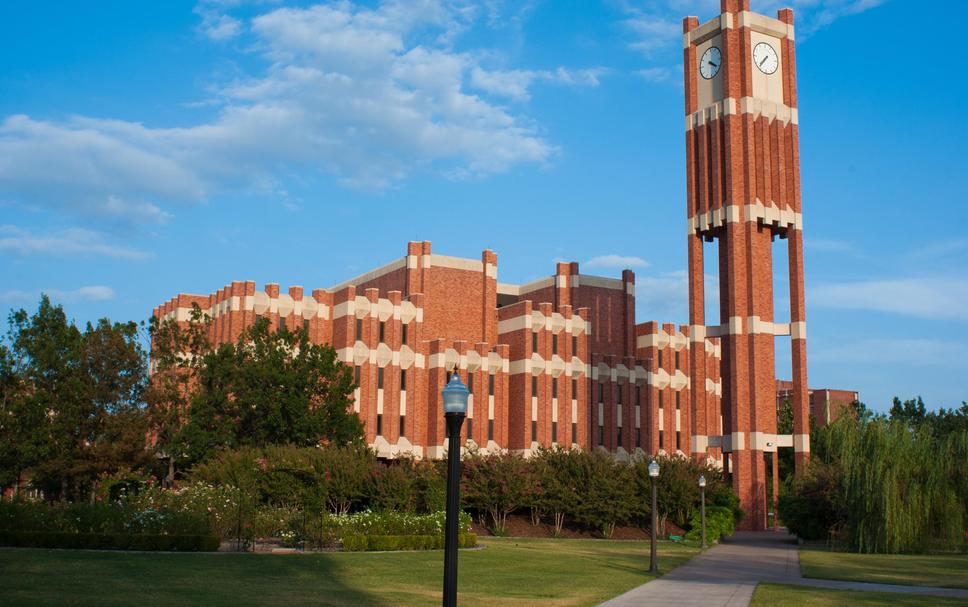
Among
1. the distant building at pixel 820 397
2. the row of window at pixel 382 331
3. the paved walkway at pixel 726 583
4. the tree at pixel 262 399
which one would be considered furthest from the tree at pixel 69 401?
the distant building at pixel 820 397

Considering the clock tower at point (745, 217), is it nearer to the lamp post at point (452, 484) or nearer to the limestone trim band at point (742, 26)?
the limestone trim band at point (742, 26)

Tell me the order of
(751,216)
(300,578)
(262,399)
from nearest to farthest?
1. (300,578)
2. (262,399)
3. (751,216)

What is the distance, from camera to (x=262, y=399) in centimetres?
4872

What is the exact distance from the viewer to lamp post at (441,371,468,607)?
995cm

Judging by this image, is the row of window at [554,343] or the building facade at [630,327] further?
the row of window at [554,343]

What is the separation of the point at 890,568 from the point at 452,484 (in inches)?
866

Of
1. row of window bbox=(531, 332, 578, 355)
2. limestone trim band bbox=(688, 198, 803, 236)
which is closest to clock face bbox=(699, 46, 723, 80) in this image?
limestone trim band bbox=(688, 198, 803, 236)

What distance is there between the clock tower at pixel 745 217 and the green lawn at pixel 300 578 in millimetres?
28909

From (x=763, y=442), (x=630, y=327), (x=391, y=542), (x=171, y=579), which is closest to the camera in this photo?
(x=171, y=579)

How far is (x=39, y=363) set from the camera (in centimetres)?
4278

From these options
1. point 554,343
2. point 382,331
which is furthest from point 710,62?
point 382,331

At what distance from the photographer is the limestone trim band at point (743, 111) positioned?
5919cm

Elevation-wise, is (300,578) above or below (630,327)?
below

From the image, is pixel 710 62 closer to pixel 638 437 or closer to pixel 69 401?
pixel 638 437
